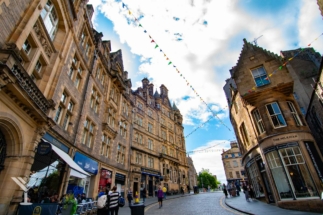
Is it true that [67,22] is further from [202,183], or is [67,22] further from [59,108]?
[202,183]

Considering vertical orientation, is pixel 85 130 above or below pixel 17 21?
below

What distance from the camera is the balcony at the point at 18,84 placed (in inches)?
243

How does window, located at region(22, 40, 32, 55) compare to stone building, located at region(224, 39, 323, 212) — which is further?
stone building, located at region(224, 39, 323, 212)

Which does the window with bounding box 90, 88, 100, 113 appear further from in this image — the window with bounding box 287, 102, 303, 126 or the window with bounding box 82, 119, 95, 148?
the window with bounding box 287, 102, 303, 126

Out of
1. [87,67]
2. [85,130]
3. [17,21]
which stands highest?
[87,67]

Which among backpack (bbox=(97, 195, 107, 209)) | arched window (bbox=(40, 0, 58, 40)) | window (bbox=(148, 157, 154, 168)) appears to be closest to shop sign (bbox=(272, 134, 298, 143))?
backpack (bbox=(97, 195, 107, 209))

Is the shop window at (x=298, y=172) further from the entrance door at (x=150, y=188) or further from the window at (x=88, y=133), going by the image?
the entrance door at (x=150, y=188)

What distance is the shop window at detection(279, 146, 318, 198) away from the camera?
9.99m

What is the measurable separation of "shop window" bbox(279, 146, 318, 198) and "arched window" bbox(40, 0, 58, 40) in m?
17.1

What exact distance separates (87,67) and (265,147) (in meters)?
16.8

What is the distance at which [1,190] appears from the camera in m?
6.96

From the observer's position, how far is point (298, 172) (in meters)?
10.6

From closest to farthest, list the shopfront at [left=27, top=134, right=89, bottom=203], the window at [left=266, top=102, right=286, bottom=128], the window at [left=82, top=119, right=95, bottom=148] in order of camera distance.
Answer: the shopfront at [left=27, top=134, right=89, bottom=203] < the window at [left=266, top=102, right=286, bottom=128] < the window at [left=82, top=119, right=95, bottom=148]

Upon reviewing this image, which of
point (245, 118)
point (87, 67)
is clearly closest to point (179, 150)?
point (245, 118)
